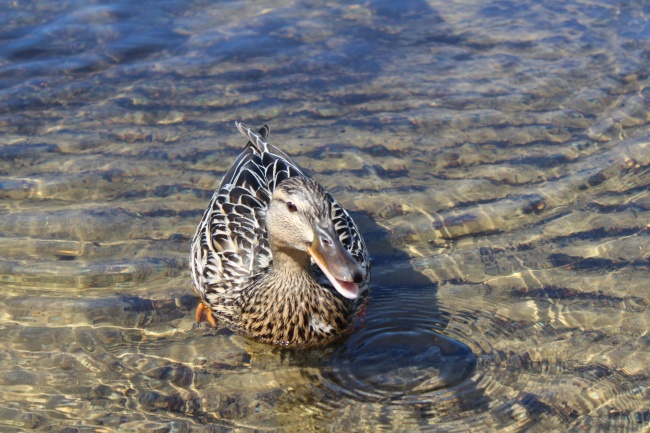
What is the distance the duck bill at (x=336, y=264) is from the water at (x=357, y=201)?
0.86 m

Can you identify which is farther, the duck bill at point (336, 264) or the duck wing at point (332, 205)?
the duck wing at point (332, 205)

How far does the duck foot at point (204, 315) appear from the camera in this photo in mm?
6797

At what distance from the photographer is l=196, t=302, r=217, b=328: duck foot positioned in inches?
268

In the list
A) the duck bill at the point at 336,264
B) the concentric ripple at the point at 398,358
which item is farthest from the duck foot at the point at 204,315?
the duck bill at the point at 336,264

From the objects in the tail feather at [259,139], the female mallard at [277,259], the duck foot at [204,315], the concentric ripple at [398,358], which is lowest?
the concentric ripple at [398,358]

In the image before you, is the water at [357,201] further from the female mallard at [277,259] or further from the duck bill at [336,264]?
the duck bill at [336,264]

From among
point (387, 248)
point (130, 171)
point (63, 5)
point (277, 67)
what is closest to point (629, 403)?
point (387, 248)

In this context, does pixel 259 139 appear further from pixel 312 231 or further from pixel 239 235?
pixel 312 231

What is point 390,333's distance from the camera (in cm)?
645

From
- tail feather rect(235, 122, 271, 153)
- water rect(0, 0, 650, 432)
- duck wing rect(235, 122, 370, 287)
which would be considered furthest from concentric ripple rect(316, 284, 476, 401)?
tail feather rect(235, 122, 271, 153)

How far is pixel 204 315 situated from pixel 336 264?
1.75m

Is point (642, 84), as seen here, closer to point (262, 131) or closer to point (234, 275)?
point (262, 131)

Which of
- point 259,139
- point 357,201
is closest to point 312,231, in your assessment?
point 259,139

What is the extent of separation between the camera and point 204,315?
22.5 ft
